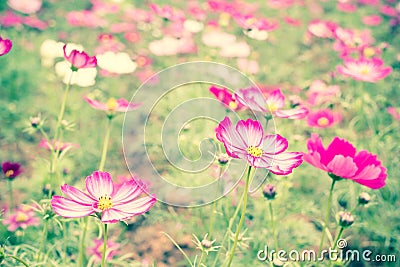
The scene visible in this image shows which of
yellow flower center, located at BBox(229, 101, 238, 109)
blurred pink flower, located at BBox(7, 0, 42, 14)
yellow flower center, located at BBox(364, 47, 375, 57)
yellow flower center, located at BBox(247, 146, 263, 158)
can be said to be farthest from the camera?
blurred pink flower, located at BBox(7, 0, 42, 14)

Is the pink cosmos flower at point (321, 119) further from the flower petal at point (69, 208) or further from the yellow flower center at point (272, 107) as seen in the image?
the flower petal at point (69, 208)

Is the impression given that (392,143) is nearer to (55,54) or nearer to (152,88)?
(152,88)

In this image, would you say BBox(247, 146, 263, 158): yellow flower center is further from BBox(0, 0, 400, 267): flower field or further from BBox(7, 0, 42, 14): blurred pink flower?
BBox(7, 0, 42, 14): blurred pink flower

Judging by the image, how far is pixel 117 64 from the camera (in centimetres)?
165

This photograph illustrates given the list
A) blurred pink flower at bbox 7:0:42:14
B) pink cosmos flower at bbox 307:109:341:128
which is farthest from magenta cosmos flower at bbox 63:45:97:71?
blurred pink flower at bbox 7:0:42:14

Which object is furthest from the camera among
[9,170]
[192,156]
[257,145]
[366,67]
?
[366,67]

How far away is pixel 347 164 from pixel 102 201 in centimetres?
46

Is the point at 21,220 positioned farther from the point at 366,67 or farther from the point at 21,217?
the point at 366,67

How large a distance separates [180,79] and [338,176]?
135 cm

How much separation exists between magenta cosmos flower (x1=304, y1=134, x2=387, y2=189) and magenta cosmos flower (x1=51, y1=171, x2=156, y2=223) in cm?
35

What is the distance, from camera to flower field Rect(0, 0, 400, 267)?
91cm

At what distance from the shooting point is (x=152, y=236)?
157cm

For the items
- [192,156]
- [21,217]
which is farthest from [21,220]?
[192,156]

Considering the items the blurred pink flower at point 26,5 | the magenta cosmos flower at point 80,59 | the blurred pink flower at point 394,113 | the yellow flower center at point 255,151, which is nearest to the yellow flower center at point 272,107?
the yellow flower center at point 255,151
